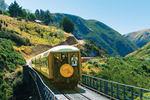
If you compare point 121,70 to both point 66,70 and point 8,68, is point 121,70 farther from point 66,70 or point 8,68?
point 66,70

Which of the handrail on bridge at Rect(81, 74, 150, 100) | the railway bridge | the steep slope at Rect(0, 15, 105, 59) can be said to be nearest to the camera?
the handrail on bridge at Rect(81, 74, 150, 100)

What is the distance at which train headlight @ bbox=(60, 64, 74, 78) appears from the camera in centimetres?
3641

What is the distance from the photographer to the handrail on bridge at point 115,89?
24581mm

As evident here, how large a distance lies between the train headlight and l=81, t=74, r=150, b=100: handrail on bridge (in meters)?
2.39

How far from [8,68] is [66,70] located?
5076 cm

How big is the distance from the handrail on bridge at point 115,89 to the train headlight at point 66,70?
7.84 ft

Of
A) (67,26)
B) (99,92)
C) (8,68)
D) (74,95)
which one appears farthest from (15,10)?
(74,95)

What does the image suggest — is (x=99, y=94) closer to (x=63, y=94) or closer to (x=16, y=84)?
(x=63, y=94)

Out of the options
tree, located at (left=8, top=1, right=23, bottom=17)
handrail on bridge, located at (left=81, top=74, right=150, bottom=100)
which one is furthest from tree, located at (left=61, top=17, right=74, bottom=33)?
handrail on bridge, located at (left=81, top=74, right=150, bottom=100)

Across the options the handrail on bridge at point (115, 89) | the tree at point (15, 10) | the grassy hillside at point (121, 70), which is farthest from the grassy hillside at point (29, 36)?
the handrail on bridge at point (115, 89)

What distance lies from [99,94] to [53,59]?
196 inches

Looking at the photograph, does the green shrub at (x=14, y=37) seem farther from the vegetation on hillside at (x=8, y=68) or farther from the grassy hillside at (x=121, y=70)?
the grassy hillside at (x=121, y=70)

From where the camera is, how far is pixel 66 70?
36.5 meters

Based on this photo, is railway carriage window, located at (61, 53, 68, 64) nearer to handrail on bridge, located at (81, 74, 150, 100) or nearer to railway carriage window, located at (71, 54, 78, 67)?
railway carriage window, located at (71, 54, 78, 67)
